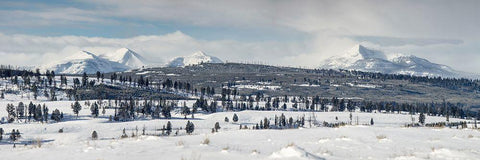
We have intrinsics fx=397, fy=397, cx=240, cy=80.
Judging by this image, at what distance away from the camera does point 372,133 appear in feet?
103

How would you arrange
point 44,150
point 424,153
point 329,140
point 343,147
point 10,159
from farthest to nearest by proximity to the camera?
point 329,140
point 343,147
point 424,153
point 44,150
point 10,159

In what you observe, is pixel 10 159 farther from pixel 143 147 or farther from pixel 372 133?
pixel 372 133

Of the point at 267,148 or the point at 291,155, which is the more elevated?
the point at 291,155

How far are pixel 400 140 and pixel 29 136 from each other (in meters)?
200

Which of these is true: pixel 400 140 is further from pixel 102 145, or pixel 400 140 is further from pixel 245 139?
pixel 102 145

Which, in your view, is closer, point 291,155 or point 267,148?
point 291,155

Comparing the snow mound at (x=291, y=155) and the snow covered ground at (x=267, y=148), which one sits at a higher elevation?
the snow mound at (x=291, y=155)

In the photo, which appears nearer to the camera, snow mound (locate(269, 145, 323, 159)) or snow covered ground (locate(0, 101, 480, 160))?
snow mound (locate(269, 145, 323, 159))

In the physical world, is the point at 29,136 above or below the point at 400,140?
below

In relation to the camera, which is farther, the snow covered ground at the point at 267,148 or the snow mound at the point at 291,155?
the snow covered ground at the point at 267,148

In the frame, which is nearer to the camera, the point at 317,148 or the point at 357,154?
the point at 357,154

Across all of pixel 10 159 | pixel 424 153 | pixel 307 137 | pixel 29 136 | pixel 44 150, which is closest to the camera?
pixel 10 159

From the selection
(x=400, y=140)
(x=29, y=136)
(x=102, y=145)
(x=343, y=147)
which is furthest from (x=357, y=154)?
(x=29, y=136)

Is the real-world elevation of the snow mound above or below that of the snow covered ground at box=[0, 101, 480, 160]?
above
